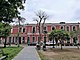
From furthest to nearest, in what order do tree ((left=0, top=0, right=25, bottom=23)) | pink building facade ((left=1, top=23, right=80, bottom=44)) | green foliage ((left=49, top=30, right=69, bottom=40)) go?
1. pink building facade ((left=1, top=23, right=80, bottom=44))
2. green foliage ((left=49, top=30, right=69, bottom=40))
3. tree ((left=0, top=0, right=25, bottom=23))

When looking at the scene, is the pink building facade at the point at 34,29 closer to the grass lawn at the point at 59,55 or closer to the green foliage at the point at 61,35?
the green foliage at the point at 61,35

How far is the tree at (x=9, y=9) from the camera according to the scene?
13391 mm

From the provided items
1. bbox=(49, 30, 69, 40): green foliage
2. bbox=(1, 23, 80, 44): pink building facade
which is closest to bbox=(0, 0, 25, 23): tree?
bbox=(49, 30, 69, 40): green foliage

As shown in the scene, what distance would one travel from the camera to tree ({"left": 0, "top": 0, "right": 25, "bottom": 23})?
13391mm

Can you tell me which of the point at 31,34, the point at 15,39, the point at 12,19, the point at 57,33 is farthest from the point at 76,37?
the point at 12,19

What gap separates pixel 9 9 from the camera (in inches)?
552

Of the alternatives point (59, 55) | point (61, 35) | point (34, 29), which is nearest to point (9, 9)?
point (59, 55)

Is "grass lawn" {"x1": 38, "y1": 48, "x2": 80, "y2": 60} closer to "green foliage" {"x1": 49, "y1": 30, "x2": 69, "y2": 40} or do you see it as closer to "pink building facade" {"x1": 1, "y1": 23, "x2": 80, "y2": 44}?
"green foliage" {"x1": 49, "y1": 30, "x2": 69, "y2": 40}

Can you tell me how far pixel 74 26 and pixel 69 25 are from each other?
1707 mm

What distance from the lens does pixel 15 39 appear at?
7181 cm

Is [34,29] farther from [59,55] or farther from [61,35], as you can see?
[59,55]

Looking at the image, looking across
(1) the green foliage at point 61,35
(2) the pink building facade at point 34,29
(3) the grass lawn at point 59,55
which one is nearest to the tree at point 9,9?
(3) the grass lawn at point 59,55

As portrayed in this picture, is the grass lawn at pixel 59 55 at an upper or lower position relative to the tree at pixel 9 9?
lower

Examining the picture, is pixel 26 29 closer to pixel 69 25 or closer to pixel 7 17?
pixel 69 25
